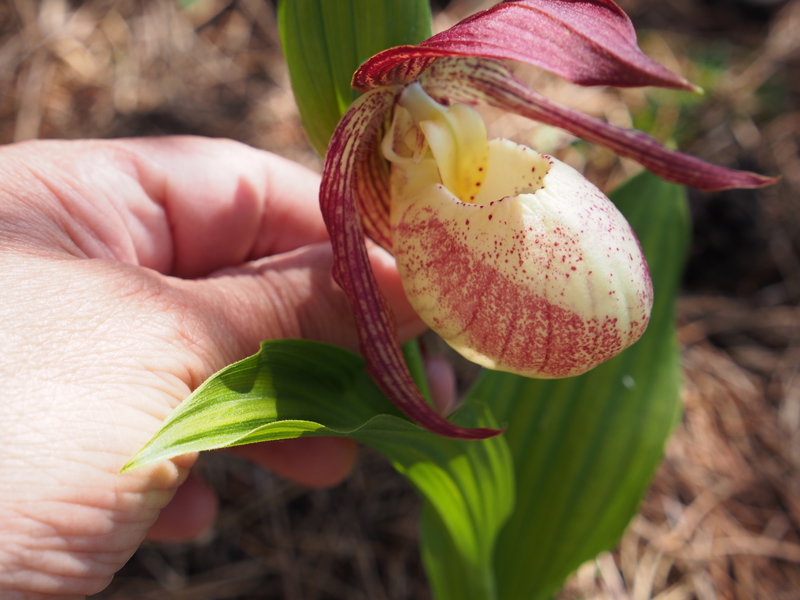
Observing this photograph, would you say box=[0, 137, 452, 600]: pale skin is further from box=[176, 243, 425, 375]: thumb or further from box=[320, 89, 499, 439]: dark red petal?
box=[320, 89, 499, 439]: dark red petal

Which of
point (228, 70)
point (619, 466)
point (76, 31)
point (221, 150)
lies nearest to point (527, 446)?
point (619, 466)

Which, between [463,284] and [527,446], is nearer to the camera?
[463,284]

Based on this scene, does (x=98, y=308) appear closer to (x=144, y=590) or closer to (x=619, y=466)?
(x=619, y=466)

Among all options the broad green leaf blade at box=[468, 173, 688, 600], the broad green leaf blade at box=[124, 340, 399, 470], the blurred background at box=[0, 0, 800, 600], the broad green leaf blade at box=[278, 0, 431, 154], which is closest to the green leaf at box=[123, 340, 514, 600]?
the broad green leaf blade at box=[124, 340, 399, 470]

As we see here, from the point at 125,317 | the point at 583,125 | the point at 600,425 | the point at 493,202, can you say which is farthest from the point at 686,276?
the point at 125,317

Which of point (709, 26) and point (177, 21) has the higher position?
point (177, 21)

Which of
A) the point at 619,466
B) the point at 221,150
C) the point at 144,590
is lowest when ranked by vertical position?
the point at 144,590

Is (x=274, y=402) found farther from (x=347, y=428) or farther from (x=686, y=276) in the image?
(x=686, y=276)
